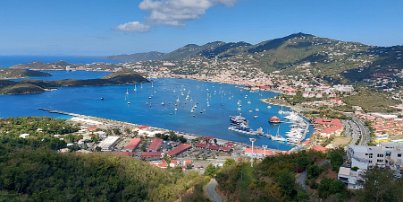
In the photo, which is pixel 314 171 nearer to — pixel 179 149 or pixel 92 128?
pixel 179 149

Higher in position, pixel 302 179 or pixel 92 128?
pixel 302 179

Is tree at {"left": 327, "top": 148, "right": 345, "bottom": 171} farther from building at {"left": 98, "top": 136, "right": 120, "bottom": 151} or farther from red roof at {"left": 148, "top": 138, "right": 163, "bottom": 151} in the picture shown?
building at {"left": 98, "top": 136, "right": 120, "bottom": 151}

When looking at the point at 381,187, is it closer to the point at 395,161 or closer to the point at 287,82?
the point at 395,161

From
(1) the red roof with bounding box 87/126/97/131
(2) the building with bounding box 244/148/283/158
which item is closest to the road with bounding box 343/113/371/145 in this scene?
(2) the building with bounding box 244/148/283/158

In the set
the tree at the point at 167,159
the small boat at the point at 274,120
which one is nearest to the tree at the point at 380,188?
the tree at the point at 167,159

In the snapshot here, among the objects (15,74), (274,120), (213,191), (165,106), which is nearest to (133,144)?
(213,191)

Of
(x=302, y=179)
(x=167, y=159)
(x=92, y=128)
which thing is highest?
(x=302, y=179)
